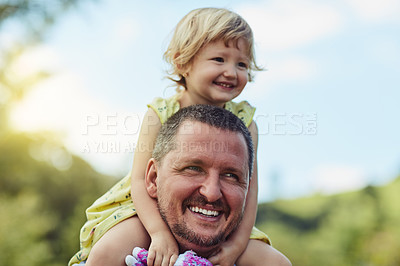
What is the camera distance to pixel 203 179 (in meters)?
2.08

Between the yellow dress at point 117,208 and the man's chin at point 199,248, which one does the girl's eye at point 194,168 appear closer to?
the man's chin at point 199,248

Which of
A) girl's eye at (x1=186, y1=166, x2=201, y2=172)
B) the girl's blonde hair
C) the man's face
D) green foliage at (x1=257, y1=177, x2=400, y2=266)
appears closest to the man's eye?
the man's face

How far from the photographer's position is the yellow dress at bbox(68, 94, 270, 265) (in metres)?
2.43

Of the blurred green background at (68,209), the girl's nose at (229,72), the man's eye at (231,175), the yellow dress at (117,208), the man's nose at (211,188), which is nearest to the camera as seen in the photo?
the man's nose at (211,188)

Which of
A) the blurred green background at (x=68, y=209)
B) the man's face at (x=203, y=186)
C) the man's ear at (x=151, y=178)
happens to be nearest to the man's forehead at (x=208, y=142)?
the man's face at (x=203, y=186)

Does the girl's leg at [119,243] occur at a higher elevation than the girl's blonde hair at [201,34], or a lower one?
lower

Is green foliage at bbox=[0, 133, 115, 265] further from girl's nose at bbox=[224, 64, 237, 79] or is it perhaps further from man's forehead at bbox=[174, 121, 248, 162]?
man's forehead at bbox=[174, 121, 248, 162]

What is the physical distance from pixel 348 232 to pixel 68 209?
1012cm

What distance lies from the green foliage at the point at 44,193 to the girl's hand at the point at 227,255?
9.48 meters

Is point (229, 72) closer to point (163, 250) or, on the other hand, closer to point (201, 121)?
point (201, 121)

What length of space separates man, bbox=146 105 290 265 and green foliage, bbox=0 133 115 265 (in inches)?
375

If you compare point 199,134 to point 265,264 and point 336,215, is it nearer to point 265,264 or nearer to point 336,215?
point 265,264

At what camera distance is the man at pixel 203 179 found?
2.07 m

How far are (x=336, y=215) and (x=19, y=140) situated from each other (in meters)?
12.1
